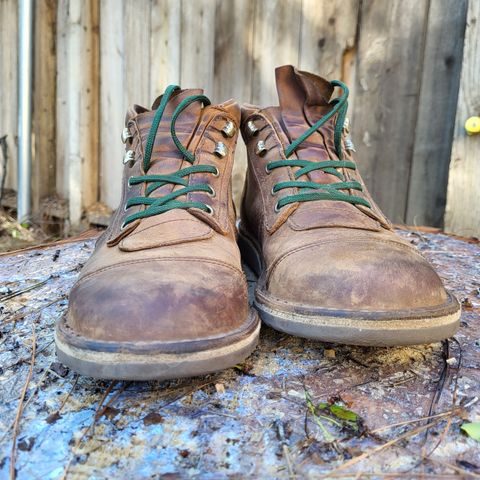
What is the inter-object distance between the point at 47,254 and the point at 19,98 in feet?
5.84

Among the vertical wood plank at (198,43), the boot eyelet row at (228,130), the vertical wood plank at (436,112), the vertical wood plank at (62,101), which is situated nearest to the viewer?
the boot eyelet row at (228,130)

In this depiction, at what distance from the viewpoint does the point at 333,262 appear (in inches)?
36.1

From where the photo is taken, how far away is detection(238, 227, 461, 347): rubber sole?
828mm

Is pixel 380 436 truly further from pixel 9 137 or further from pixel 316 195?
pixel 9 137

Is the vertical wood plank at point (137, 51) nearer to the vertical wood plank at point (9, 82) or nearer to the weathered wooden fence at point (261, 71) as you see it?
the weathered wooden fence at point (261, 71)

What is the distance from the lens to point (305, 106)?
4.31ft

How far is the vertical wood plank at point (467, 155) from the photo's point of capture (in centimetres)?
199

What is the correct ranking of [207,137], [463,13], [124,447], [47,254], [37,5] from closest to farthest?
[124,447] → [207,137] → [47,254] → [463,13] → [37,5]

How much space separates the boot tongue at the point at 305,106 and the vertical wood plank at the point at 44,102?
2.23 m

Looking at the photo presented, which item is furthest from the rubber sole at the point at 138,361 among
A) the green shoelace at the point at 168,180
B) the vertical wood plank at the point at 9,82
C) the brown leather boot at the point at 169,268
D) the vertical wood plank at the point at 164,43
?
the vertical wood plank at the point at 9,82

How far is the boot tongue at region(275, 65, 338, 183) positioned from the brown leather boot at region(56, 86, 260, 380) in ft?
0.53

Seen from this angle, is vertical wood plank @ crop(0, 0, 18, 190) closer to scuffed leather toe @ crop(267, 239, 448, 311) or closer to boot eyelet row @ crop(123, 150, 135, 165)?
boot eyelet row @ crop(123, 150, 135, 165)

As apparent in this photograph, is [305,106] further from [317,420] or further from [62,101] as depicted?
[62,101]

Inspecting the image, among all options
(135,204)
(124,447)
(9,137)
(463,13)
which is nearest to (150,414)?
(124,447)
